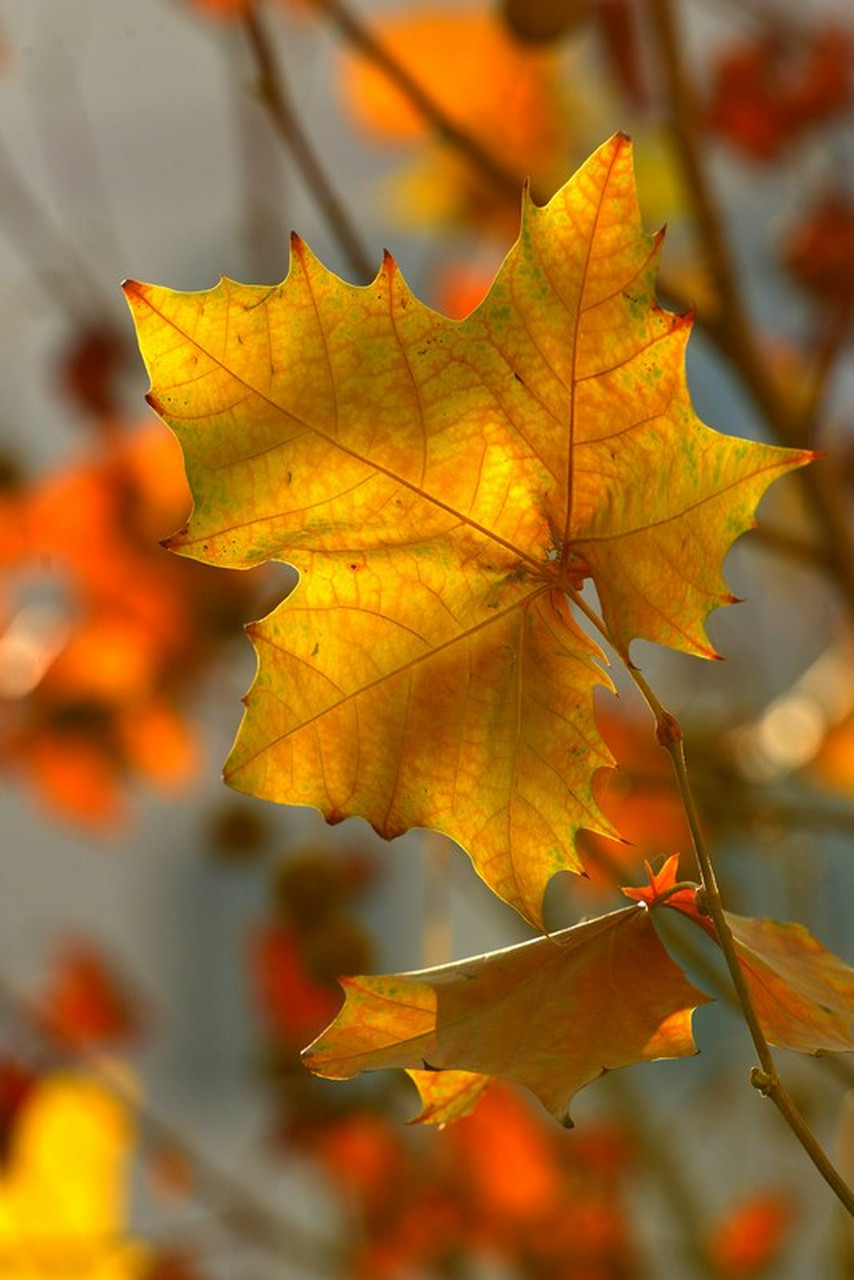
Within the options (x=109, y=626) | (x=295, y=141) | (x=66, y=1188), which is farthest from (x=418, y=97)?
(x=66, y=1188)

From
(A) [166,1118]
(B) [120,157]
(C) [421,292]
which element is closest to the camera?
(C) [421,292]

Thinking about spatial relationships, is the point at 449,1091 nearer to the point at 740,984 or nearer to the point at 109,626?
the point at 740,984

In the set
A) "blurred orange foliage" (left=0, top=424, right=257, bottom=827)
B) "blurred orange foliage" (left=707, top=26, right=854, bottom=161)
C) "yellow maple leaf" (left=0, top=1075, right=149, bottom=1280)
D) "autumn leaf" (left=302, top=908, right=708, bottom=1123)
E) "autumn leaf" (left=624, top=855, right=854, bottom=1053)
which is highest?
"blurred orange foliage" (left=707, top=26, right=854, bottom=161)

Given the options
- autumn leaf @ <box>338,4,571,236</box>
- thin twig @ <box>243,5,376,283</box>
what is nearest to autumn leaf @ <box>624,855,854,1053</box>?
thin twig @ <box>243,5,376,283</box>

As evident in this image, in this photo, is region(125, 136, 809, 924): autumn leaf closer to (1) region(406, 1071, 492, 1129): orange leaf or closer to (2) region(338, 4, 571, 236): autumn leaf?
(1) region(406, 1071, 492, 1129): orange leaf

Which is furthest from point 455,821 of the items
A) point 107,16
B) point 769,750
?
point 107,16

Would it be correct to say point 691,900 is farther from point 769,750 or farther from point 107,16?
point 107,16
